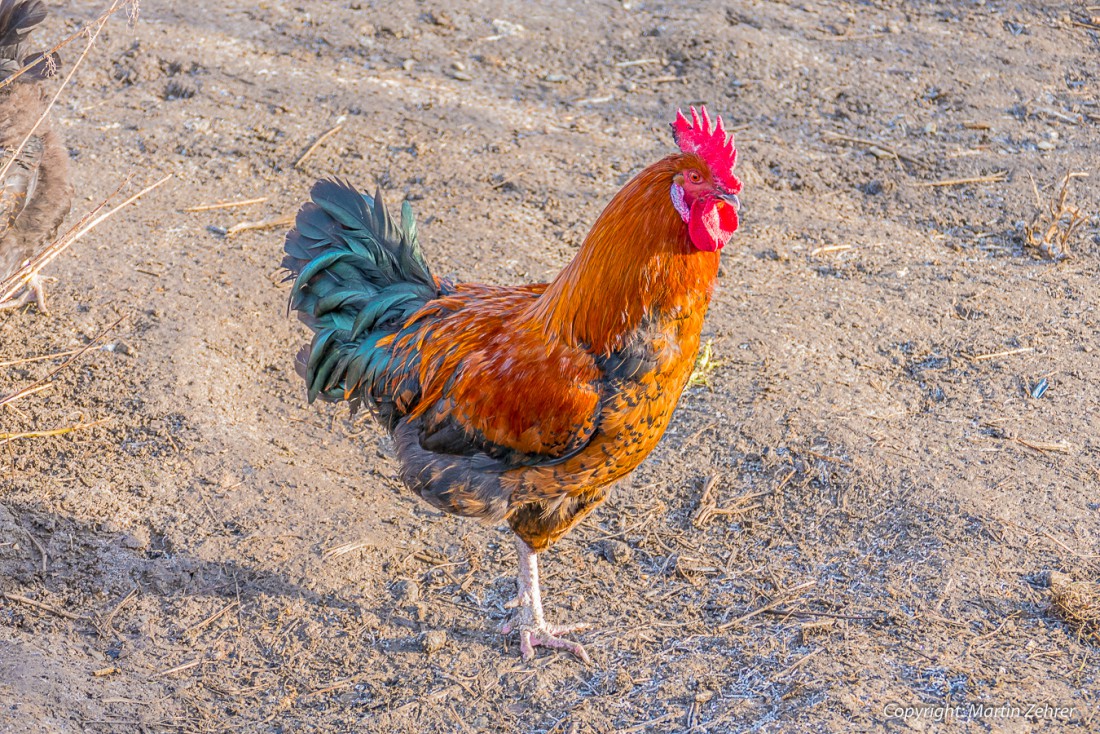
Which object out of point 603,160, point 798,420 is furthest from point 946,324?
point 603,160

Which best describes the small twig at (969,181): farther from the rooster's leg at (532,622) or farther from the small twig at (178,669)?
the small twig at (178,669)

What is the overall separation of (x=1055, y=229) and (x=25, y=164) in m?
6.43

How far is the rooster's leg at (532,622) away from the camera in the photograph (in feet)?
14.0

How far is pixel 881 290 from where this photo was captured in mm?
6270

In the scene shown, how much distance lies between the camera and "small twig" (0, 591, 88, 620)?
4191 millimetres

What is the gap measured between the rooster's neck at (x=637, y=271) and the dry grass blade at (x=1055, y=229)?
12.9 ft

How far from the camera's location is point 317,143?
7.20 m

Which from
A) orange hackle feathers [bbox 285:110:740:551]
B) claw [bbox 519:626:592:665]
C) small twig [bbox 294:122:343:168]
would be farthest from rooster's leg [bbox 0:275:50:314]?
claw [bbox 519:626:592:665]

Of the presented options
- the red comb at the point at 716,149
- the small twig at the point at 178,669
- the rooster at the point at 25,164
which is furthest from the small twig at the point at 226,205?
the red comb at the point at 716,149

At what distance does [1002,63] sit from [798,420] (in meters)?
5.12

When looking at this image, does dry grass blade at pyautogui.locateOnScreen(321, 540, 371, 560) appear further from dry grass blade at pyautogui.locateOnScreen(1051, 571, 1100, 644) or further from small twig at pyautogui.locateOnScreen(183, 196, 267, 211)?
dry grass blade at pyautogui.locateOnScreen(1051, 571, 1100, 644)

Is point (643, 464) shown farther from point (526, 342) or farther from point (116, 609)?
point (116, 609)

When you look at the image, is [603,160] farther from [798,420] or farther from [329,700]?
[329,700]

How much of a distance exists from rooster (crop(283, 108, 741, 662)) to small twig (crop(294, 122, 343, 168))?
2751mm
